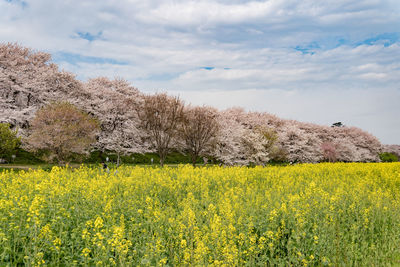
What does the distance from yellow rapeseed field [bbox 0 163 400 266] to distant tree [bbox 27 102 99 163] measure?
39.2ft

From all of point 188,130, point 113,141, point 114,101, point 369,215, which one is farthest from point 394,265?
point 114,101

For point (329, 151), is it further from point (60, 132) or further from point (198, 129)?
point (60, 132)

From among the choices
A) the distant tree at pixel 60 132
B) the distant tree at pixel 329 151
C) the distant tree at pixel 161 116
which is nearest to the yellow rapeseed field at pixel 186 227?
the distant tree at pixel 60 132

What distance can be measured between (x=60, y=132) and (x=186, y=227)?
21.0m

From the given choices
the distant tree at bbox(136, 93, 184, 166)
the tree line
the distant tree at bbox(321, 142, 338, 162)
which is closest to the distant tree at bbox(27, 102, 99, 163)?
the tree line

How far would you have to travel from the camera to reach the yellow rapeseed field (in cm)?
600

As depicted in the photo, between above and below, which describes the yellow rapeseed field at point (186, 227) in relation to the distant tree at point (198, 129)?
below

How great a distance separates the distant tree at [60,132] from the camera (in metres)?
24.9

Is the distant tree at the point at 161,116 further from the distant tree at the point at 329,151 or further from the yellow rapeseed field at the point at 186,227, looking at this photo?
the distant tree at the point at 329,151

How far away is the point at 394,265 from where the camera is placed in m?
7.29

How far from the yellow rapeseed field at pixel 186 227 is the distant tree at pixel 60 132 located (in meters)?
12.0

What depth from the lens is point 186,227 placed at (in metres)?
7.54

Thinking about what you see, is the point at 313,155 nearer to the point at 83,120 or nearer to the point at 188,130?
the point at 188,130

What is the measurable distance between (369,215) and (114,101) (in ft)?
116
